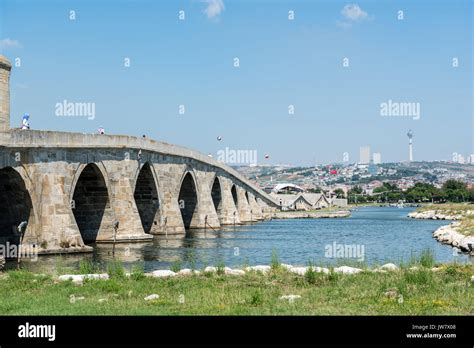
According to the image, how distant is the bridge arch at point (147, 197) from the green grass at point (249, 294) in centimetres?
3503

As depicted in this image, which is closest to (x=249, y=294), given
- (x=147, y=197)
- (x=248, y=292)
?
(x=248, y=292)

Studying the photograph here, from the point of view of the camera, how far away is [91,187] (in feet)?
151

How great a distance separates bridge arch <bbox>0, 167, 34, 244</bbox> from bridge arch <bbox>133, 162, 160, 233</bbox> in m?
20.3

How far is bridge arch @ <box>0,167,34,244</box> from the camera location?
35125 mm

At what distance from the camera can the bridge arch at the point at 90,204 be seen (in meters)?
45.8

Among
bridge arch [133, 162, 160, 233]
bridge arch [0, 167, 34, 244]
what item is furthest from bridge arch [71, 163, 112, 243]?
bridge arch [0, 167, 34, 244]

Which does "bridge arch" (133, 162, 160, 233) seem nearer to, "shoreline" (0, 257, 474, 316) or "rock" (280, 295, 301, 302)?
"shoreline" (0, 257, 474, 316)

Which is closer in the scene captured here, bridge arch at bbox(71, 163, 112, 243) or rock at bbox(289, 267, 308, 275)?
rock at bbox(289, 267, 308, 275)

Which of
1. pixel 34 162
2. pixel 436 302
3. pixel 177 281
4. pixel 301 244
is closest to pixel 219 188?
pixel 301 244

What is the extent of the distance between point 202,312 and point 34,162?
25.0 metres

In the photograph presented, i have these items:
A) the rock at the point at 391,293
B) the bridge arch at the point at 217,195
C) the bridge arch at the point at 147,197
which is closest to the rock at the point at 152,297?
the rock at the point at 391,293

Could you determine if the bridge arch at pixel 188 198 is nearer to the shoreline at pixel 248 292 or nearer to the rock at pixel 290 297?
the shoreline at pixel 248 292

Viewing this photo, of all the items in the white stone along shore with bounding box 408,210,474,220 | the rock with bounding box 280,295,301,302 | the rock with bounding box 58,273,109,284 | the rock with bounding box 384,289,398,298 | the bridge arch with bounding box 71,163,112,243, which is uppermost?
the bridge arch with bounding box 71,163,112,243

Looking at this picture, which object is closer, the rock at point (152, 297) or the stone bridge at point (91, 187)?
the rock at point (152, 297)
